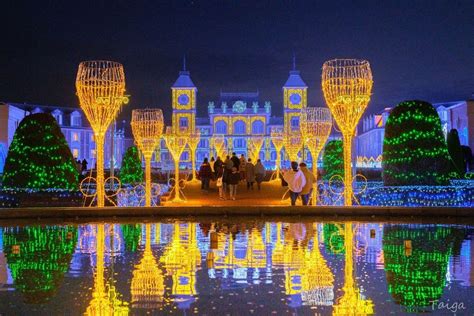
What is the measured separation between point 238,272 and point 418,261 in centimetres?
227

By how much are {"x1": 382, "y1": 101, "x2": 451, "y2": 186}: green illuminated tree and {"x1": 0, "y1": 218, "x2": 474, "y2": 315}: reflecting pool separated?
609cm

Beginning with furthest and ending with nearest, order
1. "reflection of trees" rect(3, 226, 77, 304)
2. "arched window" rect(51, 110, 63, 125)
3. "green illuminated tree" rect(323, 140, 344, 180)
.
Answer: "arched window" rect(51, 110, 63, 125), "green illuminated tree" rect(323, 140, 344, 180), "reflection of trees" rect(3, 226, 77, 304)

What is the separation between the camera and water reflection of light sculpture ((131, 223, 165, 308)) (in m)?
5.31

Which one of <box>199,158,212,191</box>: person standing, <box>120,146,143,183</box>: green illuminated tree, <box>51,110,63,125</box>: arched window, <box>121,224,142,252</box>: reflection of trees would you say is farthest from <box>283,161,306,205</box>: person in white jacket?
<box>51,110,63,125</box>: arched window

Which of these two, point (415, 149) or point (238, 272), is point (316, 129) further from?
point (238, 272)

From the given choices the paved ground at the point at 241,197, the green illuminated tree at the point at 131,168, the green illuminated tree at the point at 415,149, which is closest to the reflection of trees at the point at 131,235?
the paved ground at the point at 241,197

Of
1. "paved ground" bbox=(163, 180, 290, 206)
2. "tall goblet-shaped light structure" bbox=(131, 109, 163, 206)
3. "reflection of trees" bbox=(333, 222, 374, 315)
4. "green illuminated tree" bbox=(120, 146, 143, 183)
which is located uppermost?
"tall goblet-shaped light structure" bbox=(131, 109, 163, 206)

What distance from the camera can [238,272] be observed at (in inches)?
264

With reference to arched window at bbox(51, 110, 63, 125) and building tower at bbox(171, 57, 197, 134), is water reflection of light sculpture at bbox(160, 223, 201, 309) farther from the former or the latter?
building tower at bbox(171, 57, 197, 134)

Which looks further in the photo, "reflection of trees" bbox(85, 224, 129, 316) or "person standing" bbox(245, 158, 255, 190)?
"person standing" bbox(245, 158, 255, 190)

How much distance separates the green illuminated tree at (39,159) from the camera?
16688mm

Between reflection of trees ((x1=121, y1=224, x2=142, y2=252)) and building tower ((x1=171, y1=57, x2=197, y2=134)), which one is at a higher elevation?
building tower ((x1=171, y1=57, x2=197, y2=134))

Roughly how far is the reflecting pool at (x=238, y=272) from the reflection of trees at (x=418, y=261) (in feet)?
0.04

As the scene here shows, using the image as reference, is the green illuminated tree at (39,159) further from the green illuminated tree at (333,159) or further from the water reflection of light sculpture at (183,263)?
the green illuminated tree at (333,159)
